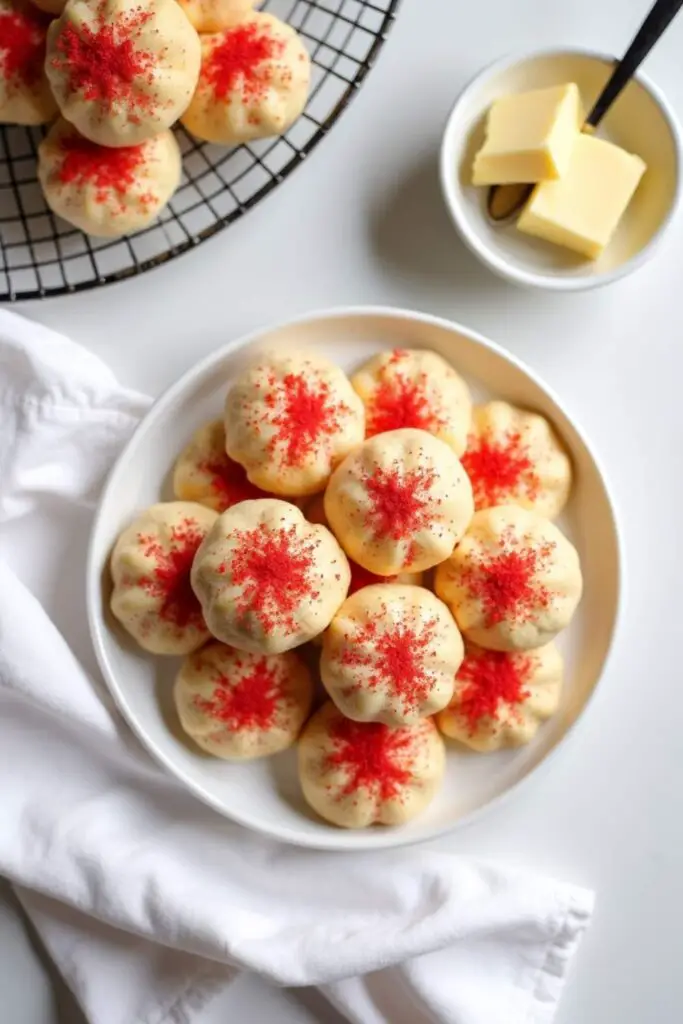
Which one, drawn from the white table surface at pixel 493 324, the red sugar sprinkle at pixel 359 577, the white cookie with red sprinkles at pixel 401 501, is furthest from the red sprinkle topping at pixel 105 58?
the red sugar sprinkle at pixel 359 577

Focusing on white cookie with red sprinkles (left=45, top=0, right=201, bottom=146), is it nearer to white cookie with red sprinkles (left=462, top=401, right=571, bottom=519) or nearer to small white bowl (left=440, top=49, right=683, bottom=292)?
small white bowl (left=440, top=49, right=683, bottom=292)

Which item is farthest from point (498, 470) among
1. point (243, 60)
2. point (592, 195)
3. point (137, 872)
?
point (137, 872)

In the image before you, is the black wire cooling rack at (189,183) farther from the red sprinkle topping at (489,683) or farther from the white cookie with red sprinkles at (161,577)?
the red sprinkle topping at (489,683)

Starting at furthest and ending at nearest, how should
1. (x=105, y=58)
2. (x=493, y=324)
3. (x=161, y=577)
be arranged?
(x=493, y=324), (x=161, y=577), (x=105, y=58)

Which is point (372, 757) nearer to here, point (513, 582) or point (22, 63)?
point (513, 582)

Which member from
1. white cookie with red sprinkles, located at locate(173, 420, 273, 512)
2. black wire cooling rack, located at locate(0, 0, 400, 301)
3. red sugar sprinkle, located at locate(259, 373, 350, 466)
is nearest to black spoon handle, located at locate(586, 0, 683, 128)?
black wire cooling rack, located at locate(0, 0, 400, 301)

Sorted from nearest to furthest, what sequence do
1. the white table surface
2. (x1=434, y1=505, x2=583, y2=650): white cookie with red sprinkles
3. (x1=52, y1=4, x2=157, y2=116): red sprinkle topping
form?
(x1=52, y1=4, x2=157, y2=116): red sprinkle topping, (x1=434, y1=505, x2=583, y2=650): white cookie with red sprinkles, the white table surface

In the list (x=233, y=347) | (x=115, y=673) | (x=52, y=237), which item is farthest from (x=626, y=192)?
(x=115, y=673)
